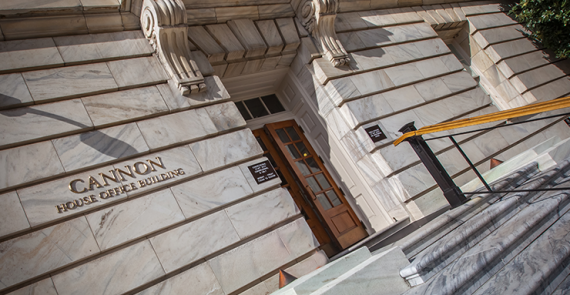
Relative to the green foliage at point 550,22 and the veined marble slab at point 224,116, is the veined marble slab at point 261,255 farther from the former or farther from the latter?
the green foliage at point 550,22

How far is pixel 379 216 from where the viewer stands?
23.4 ft

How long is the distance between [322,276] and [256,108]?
5.25m

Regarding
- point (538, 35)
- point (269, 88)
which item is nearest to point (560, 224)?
point (269, 88)

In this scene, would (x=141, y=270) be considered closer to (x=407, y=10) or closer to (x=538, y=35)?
(x=407, y=10)

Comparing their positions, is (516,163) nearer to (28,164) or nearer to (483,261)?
(483,261)

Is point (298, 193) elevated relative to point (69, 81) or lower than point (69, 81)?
lower

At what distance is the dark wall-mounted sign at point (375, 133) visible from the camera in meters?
7.13

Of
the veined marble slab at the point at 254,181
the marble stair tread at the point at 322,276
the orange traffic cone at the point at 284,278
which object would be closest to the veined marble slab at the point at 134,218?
the veined marble slab at the point at 254,181

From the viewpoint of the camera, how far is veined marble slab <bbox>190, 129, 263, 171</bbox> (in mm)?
5391

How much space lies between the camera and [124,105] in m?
5.31

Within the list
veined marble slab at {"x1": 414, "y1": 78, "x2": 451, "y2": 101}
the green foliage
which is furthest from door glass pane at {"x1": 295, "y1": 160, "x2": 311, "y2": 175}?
the green foliage

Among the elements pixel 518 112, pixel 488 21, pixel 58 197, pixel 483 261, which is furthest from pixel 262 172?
pixel 488 21

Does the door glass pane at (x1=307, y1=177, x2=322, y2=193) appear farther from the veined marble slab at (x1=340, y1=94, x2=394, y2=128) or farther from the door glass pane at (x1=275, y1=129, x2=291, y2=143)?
the veined marble slab at (x1=340, y1=94, x2=394, y2=128)

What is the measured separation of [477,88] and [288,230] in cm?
731
